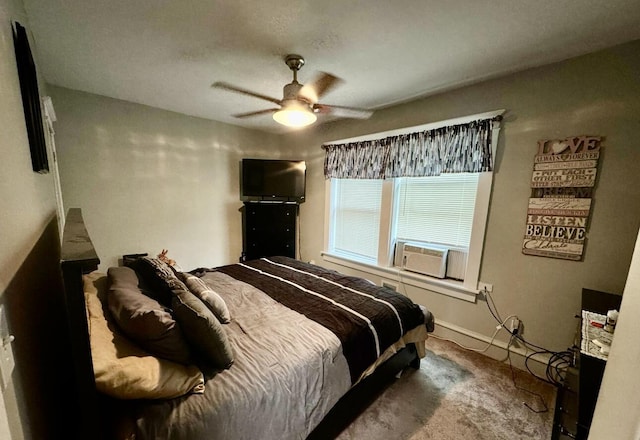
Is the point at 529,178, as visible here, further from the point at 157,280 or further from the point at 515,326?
the point at 157,280

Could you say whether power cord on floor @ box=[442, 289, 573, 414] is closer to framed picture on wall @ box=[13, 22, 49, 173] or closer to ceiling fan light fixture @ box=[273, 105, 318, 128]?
ceiling fan light fixture @ box=[273, 105, 318, 128]

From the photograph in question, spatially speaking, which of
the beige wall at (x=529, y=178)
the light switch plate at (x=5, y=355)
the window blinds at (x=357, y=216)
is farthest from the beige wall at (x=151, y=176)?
the light switch plate at (x=5, y=355)

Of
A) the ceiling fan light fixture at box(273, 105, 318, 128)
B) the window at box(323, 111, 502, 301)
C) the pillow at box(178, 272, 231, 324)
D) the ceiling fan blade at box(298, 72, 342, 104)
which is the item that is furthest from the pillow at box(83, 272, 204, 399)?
the window at box(323, 111, 502, 301)

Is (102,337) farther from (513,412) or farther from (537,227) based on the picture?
(537,227)

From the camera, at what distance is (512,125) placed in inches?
83.3

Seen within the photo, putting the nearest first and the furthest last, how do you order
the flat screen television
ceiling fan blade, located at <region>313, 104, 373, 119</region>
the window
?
ceiling fan blade, located at <region>313, 104, 373, 119</region>
the window
the flat screen television

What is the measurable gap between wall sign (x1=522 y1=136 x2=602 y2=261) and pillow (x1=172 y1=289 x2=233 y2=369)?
2357mm

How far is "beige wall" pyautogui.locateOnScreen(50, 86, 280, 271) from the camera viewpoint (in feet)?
8.81

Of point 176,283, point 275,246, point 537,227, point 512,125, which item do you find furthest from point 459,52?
point 275,246

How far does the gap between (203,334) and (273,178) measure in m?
2.92

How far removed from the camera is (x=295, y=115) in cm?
185

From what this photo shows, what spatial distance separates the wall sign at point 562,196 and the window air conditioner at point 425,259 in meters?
0.73

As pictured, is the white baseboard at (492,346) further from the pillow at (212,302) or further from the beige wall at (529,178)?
the pillow at (212,302)

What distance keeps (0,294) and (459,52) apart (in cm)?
250
